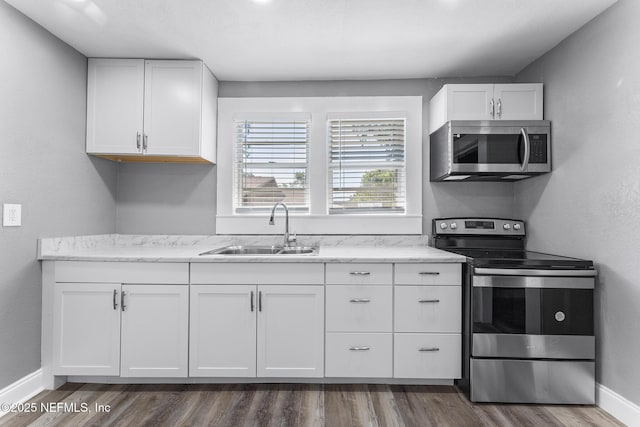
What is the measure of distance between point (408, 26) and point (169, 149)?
6.21ft

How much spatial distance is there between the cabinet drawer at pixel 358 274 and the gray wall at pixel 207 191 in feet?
2.97

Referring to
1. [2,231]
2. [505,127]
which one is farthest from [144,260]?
[505,127]

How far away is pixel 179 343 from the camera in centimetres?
242

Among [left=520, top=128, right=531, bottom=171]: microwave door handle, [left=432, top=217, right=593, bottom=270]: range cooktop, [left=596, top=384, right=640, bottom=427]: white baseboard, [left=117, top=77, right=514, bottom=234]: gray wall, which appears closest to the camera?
[left=596, top=384, right=640, bottom=427]: white baseboard

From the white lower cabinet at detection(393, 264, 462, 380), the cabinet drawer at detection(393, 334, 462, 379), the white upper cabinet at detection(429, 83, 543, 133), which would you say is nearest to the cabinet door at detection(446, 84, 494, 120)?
the white upper cabinet at detection(429, 83, 543, 133)

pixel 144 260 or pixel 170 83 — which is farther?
pixel 170 83

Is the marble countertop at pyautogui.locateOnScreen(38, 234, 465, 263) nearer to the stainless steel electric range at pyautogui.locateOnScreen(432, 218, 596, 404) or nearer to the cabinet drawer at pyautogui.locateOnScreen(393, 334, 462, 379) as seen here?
the stainless steel electric range at pyautogui.locateOnScreen(432, 218, 596, 404)

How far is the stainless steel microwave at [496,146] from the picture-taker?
8.68 feet

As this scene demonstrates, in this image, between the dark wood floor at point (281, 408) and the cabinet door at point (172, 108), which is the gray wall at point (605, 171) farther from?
the cabinet door at point (172, 108)

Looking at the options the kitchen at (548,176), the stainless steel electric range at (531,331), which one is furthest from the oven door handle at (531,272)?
the kitchen at (548,176)

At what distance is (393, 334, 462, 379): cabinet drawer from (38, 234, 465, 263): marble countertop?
52 centimetres

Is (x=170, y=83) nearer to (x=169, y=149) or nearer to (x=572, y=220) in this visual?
(x=169, y=149)

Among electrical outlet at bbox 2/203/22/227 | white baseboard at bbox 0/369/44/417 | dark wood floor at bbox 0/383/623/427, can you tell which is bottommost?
dark wood floor at bbox 0/383/623/427

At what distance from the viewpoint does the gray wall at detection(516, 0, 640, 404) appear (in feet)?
6.56
